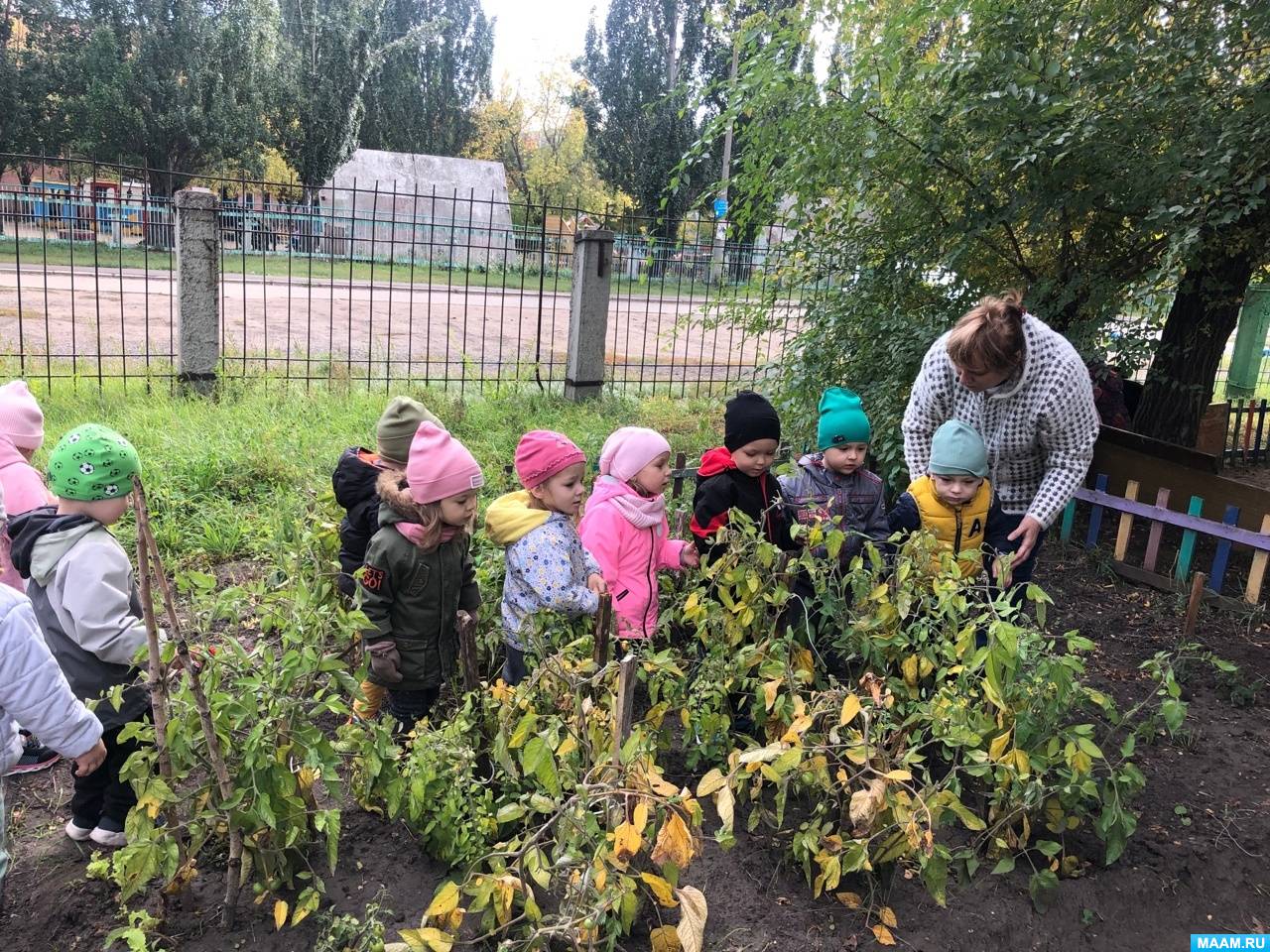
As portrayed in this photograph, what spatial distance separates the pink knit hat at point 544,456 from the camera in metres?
2.82

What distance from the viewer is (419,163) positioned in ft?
112

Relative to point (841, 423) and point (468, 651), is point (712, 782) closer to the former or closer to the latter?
point (468, 651)

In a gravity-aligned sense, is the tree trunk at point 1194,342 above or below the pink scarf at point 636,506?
above

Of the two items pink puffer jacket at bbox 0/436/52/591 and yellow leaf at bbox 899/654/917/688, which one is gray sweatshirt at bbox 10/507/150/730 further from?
yellow leaf at bbox 899/654/917/688

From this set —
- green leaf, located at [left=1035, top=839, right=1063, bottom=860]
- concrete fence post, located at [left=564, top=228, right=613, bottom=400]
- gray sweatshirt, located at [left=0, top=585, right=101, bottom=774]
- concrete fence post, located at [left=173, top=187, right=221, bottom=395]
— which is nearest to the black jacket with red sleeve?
green leaf, located at [left=1035, top=839, right=1063, bottom=860]

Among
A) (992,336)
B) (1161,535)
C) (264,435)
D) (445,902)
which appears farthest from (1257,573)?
(264,435)

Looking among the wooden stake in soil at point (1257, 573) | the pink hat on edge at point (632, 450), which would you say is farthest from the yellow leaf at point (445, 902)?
the wooden stake in soil at point (1257, 573)

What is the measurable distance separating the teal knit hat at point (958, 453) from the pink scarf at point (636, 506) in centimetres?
98

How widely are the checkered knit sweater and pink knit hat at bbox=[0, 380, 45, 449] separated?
313cm

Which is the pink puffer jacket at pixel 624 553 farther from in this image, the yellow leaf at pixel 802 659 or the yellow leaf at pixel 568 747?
the yellow leaf at pixel 568 747

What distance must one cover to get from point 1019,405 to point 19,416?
3416 millimetres

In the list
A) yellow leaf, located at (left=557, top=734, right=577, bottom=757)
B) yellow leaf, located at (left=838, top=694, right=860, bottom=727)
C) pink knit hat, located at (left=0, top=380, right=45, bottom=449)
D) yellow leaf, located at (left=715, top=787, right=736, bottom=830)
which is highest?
pink knit hat, located at (left=0, top=380, right=45, bottom=449)

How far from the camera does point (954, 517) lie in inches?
129

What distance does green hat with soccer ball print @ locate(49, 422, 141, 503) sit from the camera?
2.32m
